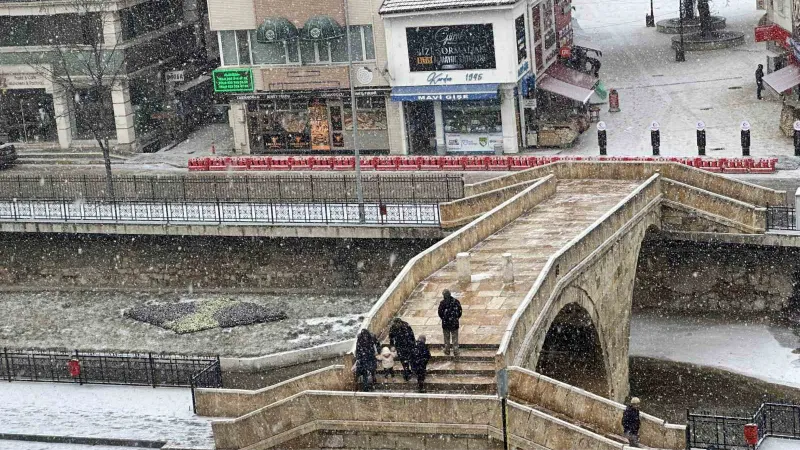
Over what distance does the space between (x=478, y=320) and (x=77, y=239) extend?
80.3ft

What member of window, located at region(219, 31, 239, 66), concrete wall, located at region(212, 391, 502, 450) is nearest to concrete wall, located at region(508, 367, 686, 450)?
concrete wall, located at region(212, 391, 502, 450)

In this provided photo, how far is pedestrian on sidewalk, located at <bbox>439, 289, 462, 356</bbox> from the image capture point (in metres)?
31.7

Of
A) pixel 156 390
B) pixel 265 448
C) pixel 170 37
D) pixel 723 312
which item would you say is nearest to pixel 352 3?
pixel 170 37

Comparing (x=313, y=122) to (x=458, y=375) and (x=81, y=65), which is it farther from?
(x=458, y=375)

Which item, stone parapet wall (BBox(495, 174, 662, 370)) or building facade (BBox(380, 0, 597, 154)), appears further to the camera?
building facade (BBox(380, 0, 597, 154))

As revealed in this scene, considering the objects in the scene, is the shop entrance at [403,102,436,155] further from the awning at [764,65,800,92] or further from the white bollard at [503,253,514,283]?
the white bollard at [503,253,514,283]

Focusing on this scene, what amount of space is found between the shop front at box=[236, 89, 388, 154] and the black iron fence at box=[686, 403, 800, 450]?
85.4 feet

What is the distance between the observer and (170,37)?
226 ft

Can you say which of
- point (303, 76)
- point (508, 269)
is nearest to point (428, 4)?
point (303, 76)

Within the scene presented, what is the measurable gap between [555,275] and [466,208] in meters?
12.6

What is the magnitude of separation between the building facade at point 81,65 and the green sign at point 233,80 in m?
4.42

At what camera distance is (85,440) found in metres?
36.1

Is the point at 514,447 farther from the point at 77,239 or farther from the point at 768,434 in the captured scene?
the point at 77,239

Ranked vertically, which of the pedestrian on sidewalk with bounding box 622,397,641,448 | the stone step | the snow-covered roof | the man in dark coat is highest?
the snow-covered roof
